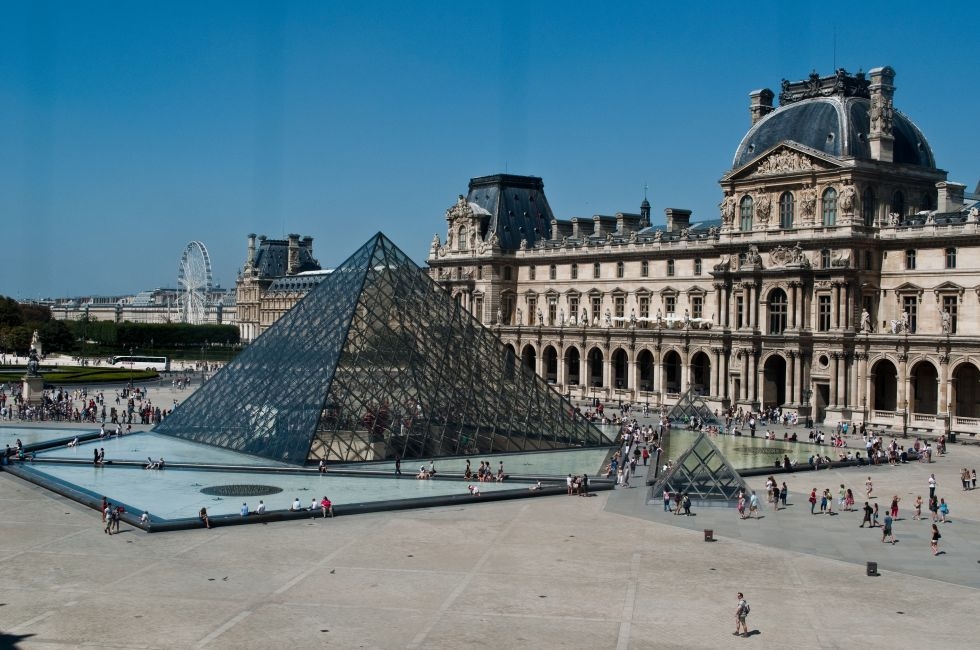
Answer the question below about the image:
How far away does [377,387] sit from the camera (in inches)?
1654

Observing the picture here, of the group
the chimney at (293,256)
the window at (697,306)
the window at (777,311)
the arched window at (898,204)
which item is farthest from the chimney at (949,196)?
the chimney at (293,256)

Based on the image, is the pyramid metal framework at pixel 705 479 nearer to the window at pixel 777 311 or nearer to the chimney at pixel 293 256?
the window at pixel 777 311

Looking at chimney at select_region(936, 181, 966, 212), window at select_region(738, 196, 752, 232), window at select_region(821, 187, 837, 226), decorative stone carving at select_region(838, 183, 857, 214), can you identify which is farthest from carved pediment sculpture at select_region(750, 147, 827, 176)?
chimney at select_region(936, 181, 966, 212)

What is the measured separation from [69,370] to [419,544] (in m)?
68.8

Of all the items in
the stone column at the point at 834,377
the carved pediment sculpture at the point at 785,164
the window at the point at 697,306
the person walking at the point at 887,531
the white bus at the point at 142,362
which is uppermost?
the carved pediment sculpture at the point at 785,164

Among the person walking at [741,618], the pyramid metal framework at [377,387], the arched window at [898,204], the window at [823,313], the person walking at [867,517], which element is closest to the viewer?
the person walking at [741,618]

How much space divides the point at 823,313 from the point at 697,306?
471 inches

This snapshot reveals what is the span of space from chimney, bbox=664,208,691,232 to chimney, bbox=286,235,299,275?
294 feet

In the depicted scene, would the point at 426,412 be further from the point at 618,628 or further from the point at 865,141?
the point at 865,141

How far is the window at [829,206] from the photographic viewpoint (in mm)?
58562

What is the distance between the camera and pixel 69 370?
295 feet

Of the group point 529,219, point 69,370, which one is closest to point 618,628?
point 529,219

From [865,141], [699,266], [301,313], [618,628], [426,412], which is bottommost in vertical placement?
[618,628]

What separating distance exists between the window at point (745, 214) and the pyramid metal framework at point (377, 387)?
21.1m
